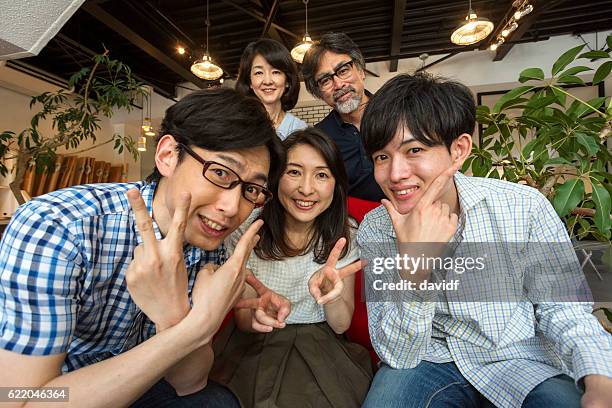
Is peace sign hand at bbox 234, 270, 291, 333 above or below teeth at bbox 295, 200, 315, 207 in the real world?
below

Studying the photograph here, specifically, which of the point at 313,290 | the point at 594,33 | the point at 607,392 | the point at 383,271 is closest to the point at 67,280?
the point at 313,290

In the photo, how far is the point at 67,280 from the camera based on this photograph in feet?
2.45

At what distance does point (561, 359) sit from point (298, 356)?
2.76 feet

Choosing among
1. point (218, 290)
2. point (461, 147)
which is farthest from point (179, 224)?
point (461, 147)

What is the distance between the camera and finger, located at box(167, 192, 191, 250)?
2.52 feet

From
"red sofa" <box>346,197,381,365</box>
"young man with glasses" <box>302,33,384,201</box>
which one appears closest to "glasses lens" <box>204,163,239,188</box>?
"red sofa" <box>346,197,381,365</box>

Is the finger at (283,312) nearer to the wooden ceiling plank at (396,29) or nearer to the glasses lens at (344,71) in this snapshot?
the glasses lens at (344,71)

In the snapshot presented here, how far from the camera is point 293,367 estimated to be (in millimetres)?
1203

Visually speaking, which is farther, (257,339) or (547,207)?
(257,339)

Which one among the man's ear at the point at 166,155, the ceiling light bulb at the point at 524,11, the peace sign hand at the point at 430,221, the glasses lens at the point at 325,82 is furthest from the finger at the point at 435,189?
the ceiling light bulb at the point at 524,11

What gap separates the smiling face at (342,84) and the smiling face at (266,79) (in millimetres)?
301

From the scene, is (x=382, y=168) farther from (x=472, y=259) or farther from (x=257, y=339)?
(x=257, y=339)

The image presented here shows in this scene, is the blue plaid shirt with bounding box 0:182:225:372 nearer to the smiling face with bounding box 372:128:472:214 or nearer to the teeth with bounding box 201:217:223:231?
the teeth with bounding box 201:217:223:231

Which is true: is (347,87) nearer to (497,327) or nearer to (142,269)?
(497,327)
